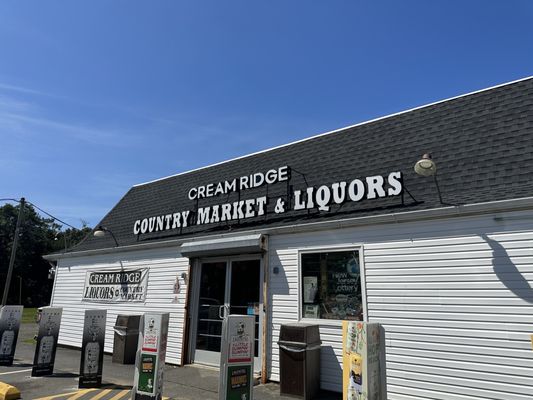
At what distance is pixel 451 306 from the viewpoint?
5926mm

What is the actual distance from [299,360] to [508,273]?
11.7 feet

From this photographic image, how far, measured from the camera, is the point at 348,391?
16.1 feet

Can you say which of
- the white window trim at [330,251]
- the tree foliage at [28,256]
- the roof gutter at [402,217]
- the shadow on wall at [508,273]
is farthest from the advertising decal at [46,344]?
the tree foliage at [28,256]

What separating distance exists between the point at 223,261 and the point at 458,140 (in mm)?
5667

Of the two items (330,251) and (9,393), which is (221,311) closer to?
(330,251)

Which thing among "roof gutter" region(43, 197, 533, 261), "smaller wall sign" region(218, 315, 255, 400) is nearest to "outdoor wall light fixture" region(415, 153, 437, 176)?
"roof gutter" region(43, 197, 533, 261)

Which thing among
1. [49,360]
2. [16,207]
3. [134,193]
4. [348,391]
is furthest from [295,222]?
[16,207]

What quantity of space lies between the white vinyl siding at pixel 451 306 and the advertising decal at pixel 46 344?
589cm

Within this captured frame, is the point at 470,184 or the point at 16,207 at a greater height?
the point at 16,207

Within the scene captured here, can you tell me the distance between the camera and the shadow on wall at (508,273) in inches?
212

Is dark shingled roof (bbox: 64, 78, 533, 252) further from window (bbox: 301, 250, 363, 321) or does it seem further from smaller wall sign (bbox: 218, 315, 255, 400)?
smaller wall sign (bbox: 218, 315, 255, 400)

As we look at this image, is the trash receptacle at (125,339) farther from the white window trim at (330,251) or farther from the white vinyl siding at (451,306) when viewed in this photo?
the white vinyl siding at (451,306)

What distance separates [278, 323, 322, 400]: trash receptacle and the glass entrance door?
4.34ft

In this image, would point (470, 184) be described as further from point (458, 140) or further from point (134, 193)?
point (134, 193)
